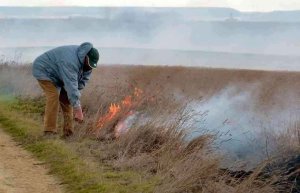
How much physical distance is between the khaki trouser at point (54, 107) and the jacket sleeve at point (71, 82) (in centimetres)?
63

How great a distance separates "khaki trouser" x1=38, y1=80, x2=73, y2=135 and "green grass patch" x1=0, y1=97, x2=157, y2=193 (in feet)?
1.02

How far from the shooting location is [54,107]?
1069 centimetres

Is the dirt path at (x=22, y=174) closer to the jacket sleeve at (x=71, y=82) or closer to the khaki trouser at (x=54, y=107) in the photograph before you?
the khaki trouser at (x=54, y=107)

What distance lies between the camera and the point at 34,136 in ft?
35.6

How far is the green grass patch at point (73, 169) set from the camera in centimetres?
795

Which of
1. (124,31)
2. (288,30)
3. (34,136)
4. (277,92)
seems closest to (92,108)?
(34,136)

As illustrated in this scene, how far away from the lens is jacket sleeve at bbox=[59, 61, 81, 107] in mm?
9867

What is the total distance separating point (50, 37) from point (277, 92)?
4616 cm

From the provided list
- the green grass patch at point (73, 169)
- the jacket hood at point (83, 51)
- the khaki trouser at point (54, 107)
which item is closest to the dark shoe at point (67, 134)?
the khaki trouser at point (54, 107)

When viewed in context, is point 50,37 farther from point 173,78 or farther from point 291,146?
point 291,146

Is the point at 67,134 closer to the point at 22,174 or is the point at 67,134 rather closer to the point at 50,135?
the point at 50,135

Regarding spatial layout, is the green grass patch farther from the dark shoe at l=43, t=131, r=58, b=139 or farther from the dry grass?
the dry grass

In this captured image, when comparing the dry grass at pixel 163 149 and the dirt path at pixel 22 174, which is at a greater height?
the dry grass at pixel 163 149

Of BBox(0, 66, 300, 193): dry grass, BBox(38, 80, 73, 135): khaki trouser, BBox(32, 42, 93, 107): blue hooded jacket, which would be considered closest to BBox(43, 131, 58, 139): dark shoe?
BBox(38, 80, 73, 135): khaki trouser
